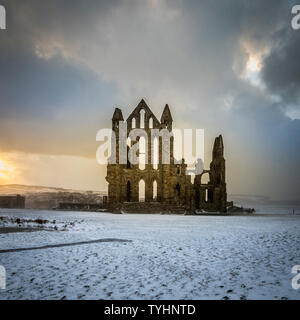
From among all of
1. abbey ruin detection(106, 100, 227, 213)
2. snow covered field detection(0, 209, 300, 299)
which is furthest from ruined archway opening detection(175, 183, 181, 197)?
snow covered field detection(0, 209, 300, 299)

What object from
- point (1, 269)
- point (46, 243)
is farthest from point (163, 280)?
point (46, 243)

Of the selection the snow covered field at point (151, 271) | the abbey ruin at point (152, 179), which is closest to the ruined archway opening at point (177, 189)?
the abbey ruin at point (152, 179)

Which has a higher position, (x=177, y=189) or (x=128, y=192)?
(x=177, y=189)

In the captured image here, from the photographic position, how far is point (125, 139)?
1505 inches

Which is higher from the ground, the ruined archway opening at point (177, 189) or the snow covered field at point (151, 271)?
the ruined archway opening at point (177, 189)

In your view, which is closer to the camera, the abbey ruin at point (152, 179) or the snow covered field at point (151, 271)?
the snow covered field at point (151, 271)

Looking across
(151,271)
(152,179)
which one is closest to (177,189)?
(152,179)

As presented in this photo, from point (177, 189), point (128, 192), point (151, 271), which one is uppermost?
point (177, 189)

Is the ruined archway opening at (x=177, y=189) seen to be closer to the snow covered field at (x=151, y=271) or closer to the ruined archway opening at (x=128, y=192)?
the ruined archway opening at (x=128, y=192)

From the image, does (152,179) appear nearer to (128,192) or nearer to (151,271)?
(128,192)

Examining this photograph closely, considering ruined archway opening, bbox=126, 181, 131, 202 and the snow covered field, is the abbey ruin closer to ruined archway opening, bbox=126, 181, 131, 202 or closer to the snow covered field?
ruined archway opening, bbox=126, 181, 131, 202

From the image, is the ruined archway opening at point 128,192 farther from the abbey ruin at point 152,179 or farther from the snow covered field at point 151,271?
the snow covered field at point 151,271

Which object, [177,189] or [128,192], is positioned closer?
[128,192]

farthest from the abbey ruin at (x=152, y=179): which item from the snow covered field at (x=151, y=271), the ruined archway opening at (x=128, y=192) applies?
the snow covered field at (x=151, y=271)
